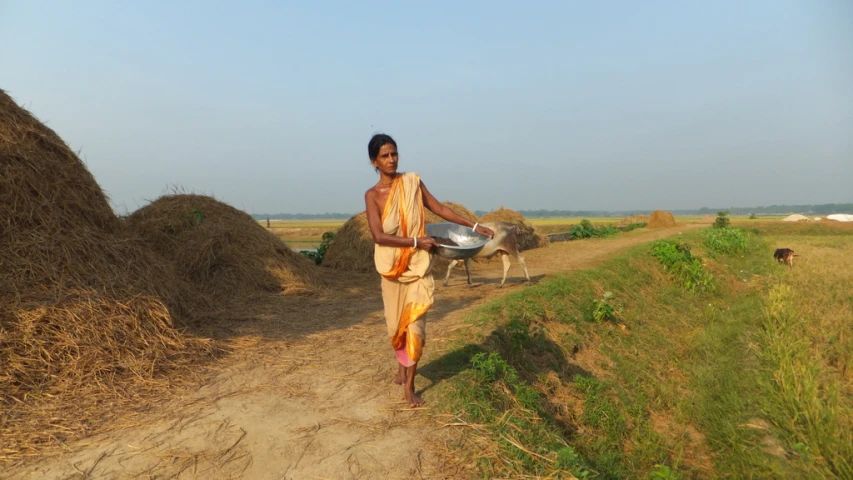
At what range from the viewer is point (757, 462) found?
166 inches

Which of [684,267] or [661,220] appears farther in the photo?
[661,220]

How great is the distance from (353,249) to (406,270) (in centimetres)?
892

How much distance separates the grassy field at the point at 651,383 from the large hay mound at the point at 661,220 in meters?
17.2

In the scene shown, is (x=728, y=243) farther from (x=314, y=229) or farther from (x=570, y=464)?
(x=314, y=229)

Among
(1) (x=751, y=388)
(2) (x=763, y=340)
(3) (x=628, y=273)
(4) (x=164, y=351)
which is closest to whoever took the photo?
(4) (x=164, y=351)

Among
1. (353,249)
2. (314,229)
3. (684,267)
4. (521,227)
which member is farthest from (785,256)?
(314,229)

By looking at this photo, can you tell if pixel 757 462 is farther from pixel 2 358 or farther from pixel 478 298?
pixel 2 358

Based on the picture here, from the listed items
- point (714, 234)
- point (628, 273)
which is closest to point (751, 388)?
point (628, 273)

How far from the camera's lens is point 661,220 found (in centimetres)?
2670

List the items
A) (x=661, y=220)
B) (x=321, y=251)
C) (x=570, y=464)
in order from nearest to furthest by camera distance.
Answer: (x=570, y=464), (x=321, y=251), (x=661, y=220)

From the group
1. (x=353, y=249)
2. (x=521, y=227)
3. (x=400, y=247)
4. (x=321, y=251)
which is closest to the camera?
(x=400, y=247)

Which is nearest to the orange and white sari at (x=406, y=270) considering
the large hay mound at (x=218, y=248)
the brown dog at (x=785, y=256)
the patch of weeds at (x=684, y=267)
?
the large hay mound at (x=218, y=248)

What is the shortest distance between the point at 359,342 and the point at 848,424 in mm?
4282

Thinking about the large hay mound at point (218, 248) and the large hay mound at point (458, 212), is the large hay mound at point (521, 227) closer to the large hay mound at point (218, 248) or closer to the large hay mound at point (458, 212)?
the large hay mound at point (458, 212)
